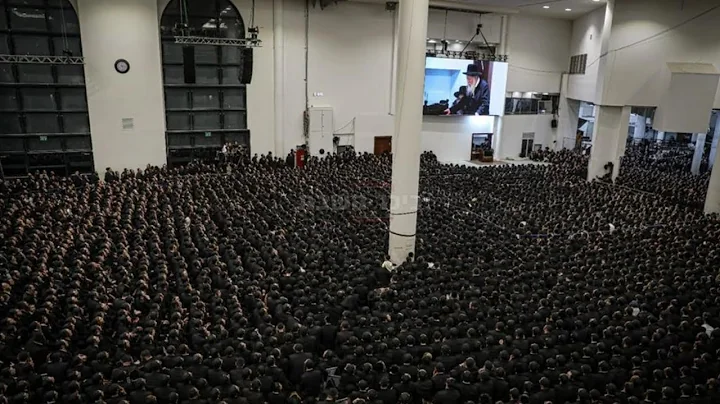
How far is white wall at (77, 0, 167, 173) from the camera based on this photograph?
53.0ft

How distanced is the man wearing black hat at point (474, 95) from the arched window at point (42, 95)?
1422 cm

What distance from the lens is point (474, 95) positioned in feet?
72.8

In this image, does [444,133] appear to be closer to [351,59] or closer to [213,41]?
[351,59]

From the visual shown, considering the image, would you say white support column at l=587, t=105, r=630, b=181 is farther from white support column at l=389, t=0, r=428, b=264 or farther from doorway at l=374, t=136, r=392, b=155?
white support column at l=389, t=0, r=428, b=264

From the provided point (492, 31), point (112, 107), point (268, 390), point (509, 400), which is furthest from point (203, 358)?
point (492, 31)

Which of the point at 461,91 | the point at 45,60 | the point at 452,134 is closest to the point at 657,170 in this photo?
the point at 452,134

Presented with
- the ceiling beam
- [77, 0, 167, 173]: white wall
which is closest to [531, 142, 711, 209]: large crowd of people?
the ceiling beam

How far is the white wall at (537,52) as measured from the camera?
22.7 metres

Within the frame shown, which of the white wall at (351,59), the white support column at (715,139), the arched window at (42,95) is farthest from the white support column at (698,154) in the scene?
the arched window at (42,95)

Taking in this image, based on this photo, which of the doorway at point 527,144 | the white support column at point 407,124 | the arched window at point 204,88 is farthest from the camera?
the doorway at point 527,144

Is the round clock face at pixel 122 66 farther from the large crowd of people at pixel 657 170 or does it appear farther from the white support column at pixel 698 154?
the white support column at pixel 698 154

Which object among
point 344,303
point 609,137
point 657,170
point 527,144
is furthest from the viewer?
point 527,144

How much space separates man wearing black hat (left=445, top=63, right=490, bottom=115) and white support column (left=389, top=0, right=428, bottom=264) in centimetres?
1265

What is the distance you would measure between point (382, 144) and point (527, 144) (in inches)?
294
